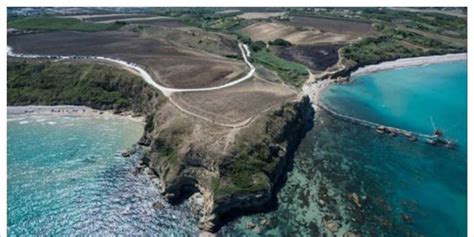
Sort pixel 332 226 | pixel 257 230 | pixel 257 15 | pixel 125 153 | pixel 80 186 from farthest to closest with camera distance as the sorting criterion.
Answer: pixel 257 15, pixel 125 153, pixel 80 186, pixel 332 226, pixel 257 230

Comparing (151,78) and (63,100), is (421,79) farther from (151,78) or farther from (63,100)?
(63,100)

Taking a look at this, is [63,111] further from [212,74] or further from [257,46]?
[257,46]

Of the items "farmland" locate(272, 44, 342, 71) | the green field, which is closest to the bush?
the green field

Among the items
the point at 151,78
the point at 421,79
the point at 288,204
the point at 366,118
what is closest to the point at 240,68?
the point at 151,78

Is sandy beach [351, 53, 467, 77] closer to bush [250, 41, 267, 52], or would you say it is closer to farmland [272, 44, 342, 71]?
farmland [272, 44, 342, 71]

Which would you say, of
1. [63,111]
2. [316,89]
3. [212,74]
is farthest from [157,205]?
[316,89]
